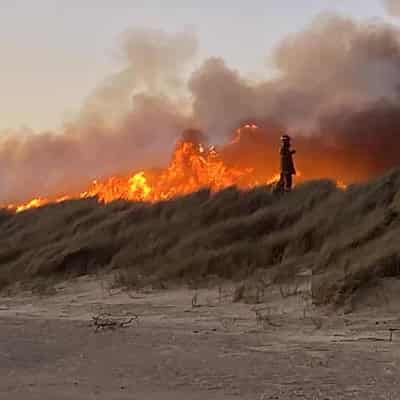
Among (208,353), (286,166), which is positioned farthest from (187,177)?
(208,353)

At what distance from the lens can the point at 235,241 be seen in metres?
17.7

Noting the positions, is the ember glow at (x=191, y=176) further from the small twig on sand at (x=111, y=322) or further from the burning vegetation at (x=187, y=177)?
the small twig on sand at (x=111, y=322)

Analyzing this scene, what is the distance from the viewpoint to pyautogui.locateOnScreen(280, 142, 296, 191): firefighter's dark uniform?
20.2 metres

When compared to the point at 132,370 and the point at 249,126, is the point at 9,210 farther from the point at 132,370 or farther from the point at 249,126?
the point at 132,370

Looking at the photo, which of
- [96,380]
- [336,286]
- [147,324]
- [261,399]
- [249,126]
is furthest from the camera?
[249,126]

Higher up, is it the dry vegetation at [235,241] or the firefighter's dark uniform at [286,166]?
the firefighter's dark uniform at [286,166]

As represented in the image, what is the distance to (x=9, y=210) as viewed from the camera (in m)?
31.6

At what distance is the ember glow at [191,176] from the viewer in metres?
22.8

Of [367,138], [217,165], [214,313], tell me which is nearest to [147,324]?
[214,313]

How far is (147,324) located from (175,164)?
14.2 metres

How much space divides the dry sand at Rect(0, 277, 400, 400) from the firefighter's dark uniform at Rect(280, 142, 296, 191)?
767cm

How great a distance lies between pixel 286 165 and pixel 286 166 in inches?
1.1

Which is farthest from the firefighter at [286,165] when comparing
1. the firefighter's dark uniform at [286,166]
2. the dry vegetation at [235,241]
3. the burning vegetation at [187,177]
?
the burning vegetation at [187,177]

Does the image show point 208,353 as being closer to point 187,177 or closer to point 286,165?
point 286,165
